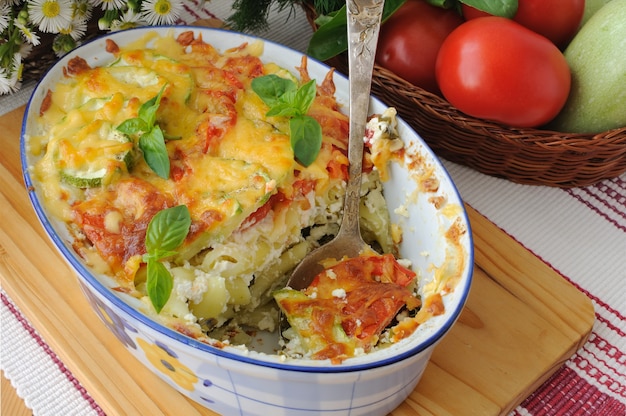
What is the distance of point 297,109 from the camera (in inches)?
66.7

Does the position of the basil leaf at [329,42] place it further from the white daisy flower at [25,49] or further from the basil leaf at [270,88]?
the white daisy flower at [25,49]

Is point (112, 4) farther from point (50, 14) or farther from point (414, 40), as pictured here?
point (414, 40)

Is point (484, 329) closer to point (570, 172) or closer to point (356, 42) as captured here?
point (570, 172)

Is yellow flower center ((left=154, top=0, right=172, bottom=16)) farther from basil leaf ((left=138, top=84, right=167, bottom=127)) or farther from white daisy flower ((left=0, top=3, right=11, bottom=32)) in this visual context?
basil leaf ((left=138, top=84, right=167, bottom=127))

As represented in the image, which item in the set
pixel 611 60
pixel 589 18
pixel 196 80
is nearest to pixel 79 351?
pixel 196 80

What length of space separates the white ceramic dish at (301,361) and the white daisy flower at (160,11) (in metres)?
0.41

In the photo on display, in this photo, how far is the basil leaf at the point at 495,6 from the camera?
194cm

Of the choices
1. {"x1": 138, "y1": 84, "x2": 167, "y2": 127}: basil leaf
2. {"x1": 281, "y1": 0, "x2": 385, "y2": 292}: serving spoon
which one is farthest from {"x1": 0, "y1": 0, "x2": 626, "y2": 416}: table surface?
{"x1": 138, "y1": 84, "x2": 167, "y2": 127}: basil leaf

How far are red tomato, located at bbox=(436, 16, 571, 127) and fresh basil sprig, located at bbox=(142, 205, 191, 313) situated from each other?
2.73 ft

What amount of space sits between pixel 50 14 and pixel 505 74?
1251 millimetres

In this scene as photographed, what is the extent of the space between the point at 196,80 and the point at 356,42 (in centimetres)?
42

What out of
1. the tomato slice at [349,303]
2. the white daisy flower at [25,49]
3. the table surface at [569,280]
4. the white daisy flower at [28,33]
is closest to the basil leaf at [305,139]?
the tomato slice at [349,303]

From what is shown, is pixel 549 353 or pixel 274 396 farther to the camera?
pixel 549 353

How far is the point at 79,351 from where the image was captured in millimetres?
1696
